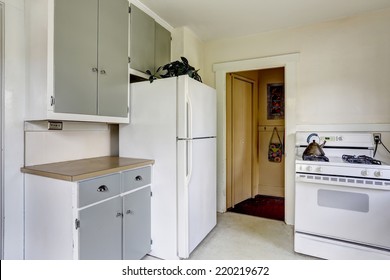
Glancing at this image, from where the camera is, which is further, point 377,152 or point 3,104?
point 377,152

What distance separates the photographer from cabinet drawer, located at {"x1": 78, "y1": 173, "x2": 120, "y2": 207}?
4.41ft

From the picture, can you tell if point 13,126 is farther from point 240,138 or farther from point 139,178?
point 240,138

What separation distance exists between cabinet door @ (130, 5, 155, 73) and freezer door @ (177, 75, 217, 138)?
595 millimetres

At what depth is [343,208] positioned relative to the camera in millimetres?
1845

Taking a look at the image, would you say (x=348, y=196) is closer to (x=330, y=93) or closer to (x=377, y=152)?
(x=377, y=152)

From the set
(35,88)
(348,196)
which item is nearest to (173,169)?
(35,88)

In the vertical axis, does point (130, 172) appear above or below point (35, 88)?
below

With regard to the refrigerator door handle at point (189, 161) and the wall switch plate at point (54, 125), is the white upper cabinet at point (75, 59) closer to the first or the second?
the wall switch plate at point (54, 125)

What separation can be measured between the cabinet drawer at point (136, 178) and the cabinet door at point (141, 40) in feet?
3.30

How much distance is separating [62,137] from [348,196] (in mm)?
2498

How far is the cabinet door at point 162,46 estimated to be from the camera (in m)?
2.41

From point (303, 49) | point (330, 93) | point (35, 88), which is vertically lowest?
point (35, 88)

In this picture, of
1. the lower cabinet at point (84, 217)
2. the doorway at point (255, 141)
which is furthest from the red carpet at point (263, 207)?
the lower cabinet at point (84, 217)

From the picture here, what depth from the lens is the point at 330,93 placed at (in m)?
2.50
